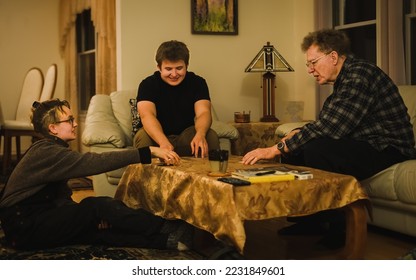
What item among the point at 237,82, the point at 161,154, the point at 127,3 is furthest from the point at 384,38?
the point at 161,154

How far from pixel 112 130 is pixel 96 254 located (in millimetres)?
1252

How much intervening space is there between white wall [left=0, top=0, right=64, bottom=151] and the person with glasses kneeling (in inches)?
169

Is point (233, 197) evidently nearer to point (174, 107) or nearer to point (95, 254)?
point (95, 254)

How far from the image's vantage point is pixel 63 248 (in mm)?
2369

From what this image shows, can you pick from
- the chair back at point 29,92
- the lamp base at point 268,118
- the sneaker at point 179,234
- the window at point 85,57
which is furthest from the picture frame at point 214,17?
the sneaker at point 179,234

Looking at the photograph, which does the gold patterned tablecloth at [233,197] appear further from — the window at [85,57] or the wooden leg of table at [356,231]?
the window at [85,57]

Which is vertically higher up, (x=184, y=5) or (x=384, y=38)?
(x=184, y=5)

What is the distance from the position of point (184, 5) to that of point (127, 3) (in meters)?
0.43

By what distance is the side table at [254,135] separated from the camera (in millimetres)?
4078

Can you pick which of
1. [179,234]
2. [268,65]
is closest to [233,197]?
[179,234]

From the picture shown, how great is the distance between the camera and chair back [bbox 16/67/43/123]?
18.1ft

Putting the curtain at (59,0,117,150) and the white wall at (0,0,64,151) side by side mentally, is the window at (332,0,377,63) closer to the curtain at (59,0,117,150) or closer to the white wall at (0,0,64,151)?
the curtain at (59,0,117,150)

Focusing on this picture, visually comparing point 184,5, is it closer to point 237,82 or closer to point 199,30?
point 199,30

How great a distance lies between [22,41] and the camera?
646cm
